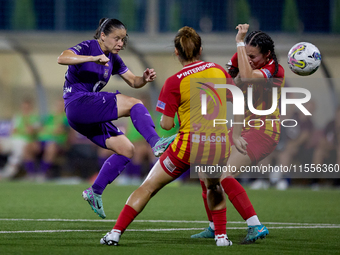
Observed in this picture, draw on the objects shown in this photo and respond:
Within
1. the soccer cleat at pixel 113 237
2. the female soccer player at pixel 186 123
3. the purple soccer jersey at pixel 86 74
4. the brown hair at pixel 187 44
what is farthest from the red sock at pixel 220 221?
the purple soccer jersey at pixel 86 74

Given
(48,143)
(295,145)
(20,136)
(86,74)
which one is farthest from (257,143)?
(20,136)

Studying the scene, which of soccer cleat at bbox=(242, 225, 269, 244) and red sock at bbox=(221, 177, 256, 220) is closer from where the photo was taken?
soccer cleat at bbox=(242, 225, 269, 244)

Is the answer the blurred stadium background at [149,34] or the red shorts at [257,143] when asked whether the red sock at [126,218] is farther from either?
the blurred stadium background at [149,34]

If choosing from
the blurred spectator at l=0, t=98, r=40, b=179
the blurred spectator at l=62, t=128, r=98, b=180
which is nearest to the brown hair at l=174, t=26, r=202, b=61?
the blurred spectator at l=62, t=128, r=98, b=180

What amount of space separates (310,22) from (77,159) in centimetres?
671

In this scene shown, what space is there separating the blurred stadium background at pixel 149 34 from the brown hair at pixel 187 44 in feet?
26.0

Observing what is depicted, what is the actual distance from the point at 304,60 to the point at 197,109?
1.59 meters

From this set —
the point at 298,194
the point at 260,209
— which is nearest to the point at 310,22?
the point at 298,194

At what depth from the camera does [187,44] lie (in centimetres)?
436

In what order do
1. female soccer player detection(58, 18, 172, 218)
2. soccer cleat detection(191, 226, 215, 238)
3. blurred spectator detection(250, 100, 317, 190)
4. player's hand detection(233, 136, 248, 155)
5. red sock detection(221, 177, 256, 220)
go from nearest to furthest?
1. player's hand detection(233, 136, 248, 155)
2. red sock detection(221, 177, 256, 220)
3. soccer cleat detection(191, 226, 215, 238)
4. female soccer player detection(58, 18, 172, 218)
5. blurred spectator detection(250, 100, 317, 190)

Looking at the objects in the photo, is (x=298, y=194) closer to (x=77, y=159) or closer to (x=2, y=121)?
(x=77, y=159)

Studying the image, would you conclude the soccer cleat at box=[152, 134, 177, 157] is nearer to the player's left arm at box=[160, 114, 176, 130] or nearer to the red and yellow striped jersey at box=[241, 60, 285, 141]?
the player's left arm at box=[160, 114, 176, 130]

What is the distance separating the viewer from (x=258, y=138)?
521 cm

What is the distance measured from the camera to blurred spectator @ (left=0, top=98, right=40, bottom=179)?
1350 cm
